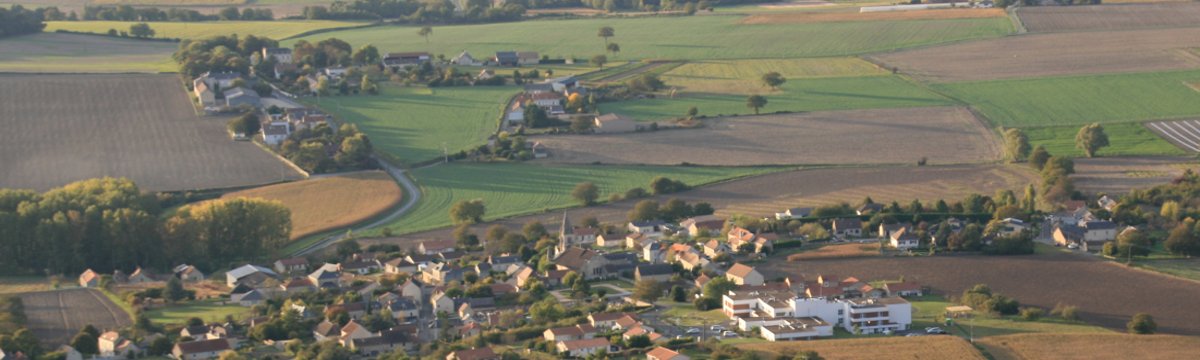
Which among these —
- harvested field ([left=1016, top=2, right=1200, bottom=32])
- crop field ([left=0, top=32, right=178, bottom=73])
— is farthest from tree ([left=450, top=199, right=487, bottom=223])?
harvested field ([left=1016, top=2, right=1200, bottom=32])

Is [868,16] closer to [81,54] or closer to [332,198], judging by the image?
[81,54]

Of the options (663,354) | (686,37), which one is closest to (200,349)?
(663,354)

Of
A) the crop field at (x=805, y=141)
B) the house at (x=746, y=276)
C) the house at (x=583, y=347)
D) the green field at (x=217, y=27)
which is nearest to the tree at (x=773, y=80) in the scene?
the crop field at (x=805, y=141)

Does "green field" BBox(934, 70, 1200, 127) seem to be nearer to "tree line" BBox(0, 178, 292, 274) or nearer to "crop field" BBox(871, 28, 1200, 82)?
"crop field" BBox(871, 28, 1200, 82)

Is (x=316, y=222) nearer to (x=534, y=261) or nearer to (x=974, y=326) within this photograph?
(x=534, y=261)

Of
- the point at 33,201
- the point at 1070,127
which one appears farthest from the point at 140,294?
the point at 1070,127

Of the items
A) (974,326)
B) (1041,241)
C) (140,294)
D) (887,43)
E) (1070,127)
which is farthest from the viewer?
(887,43)
